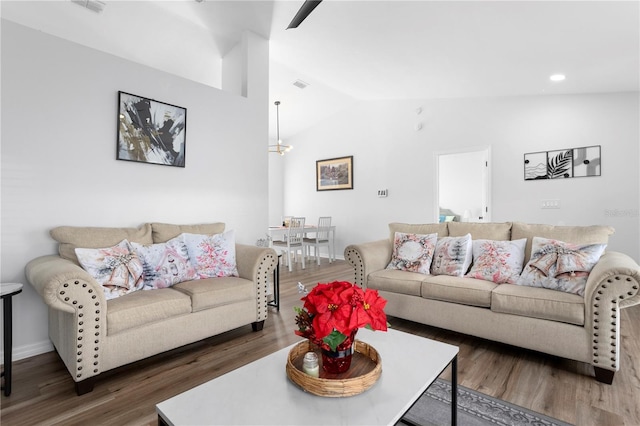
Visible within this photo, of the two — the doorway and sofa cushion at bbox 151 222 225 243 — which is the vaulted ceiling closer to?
sofa cushion at bbox 151 222 225 243

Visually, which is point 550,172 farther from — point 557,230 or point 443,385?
point 443,385

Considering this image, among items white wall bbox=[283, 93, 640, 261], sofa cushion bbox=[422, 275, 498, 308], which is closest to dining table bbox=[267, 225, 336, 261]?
white wall bbox=[283, 93, 640, 261]

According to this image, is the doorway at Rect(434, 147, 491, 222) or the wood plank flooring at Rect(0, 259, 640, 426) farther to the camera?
the doorway at Rect(434, 147, 491, 222)

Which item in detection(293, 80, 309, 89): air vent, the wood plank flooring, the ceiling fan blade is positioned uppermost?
detection(293, 80, 309, 89): air vent

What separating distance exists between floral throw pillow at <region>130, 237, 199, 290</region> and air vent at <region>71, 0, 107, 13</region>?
2.29 meters

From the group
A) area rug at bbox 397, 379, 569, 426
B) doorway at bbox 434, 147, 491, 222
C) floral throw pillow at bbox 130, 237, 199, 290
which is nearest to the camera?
area rug at bbox 397, 379, 569, 426

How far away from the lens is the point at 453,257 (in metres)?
2.86

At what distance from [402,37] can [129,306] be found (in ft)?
11.2

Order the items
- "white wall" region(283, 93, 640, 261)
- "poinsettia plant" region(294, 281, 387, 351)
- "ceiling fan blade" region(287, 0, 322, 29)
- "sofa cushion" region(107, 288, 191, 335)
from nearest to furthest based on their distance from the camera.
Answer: "poinsettia plant" region(294, 281, 387, 351), "sofa cushion" region(107, 288, 191, 335), "ceiling fan blade" region(287, 0, 322, 29), "white wall" region(283, 93, 640, 261)

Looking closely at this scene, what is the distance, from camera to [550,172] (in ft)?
14.4

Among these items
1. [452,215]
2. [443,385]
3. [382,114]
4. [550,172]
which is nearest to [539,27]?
[550,172]

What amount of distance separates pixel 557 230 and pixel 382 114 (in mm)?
3940

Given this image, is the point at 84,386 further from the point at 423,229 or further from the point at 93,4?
the point at 93,4

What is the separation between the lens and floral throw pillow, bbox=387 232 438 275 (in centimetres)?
299
